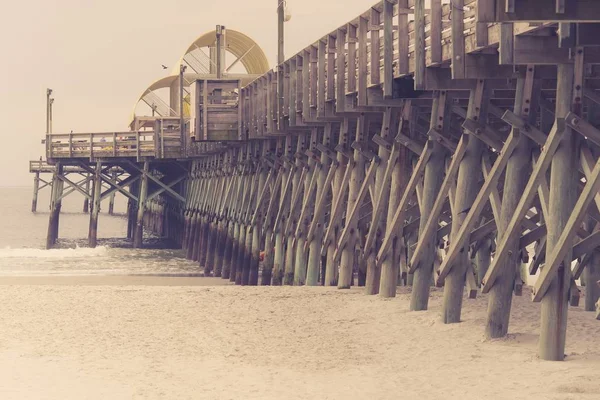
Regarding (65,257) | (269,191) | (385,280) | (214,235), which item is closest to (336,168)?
(385,280)

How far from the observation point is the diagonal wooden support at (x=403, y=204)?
13.0 metres

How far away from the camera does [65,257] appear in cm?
3666

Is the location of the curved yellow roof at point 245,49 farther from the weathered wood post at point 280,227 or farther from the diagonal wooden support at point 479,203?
Result: the diagonal wooden support at point 479,203

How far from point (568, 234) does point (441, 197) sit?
278 cm

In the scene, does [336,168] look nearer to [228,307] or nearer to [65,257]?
[228,307]

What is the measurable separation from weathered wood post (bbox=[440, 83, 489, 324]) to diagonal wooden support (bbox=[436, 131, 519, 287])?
0.20 meters

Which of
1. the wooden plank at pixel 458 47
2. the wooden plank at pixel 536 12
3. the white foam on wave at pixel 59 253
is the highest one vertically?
the wooden plank at pixel 458 47

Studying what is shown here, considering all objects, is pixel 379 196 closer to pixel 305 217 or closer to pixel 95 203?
pixel 305 217

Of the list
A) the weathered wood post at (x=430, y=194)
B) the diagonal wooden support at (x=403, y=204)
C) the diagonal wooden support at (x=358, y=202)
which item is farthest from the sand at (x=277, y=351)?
the diagonal wooden support at (x=358, y=202)

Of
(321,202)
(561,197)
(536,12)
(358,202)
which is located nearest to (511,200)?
(561,197)

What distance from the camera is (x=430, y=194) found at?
13.3 metres

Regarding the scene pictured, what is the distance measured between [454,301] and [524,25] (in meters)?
3.51

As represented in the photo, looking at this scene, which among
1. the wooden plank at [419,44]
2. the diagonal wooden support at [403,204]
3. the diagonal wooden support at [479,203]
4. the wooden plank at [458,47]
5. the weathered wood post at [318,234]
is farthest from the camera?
the weathered wood post at [318,234]

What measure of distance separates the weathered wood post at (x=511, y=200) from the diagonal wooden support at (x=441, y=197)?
1.04 m
